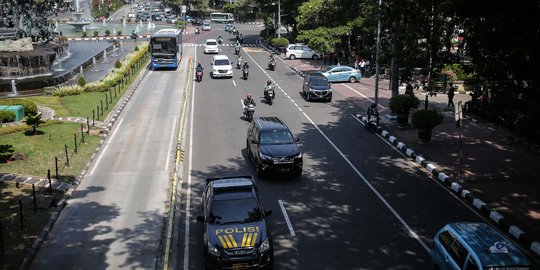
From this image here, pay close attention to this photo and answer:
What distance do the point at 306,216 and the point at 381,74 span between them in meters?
31.3

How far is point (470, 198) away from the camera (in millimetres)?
17359

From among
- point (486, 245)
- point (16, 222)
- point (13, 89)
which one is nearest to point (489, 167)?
point (486, 245)

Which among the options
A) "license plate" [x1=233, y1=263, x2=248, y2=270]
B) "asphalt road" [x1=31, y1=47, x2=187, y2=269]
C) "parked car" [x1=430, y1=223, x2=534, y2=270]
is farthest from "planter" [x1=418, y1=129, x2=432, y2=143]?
"license plate" [x1=233, y1=263, x2=248, y2=270]

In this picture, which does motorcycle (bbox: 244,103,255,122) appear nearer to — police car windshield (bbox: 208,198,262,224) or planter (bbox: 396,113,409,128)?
planter (bbox: 396,113,409,128)

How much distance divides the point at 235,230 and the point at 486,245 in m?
5.51

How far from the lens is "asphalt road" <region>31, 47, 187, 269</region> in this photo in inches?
535

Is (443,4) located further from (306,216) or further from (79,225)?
(79,225)

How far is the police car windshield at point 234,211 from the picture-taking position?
13.4 meters

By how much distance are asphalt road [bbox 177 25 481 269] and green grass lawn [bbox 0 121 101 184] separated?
429 centimetres

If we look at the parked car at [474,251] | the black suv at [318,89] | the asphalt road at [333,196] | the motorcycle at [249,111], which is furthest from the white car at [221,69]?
the parked car at [474,251]

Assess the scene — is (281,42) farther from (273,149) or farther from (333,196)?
(333,196)

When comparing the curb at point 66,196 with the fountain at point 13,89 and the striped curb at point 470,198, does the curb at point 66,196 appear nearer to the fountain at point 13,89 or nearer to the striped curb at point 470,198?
the fountain at point 13,89

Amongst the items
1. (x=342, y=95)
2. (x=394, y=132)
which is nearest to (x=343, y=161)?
(x=394, y=132)

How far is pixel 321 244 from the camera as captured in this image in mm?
14180
